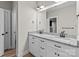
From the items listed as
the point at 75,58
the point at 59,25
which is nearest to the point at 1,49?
the point at 59,25

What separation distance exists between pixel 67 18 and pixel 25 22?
1.88 m

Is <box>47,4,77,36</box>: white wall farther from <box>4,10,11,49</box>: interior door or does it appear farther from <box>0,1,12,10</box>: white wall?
<box>0,1,12,10</box>: white wall

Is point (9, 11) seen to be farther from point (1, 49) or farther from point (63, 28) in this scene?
point (63, 28)

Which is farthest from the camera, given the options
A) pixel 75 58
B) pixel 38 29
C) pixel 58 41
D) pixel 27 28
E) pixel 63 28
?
pixel 38 29

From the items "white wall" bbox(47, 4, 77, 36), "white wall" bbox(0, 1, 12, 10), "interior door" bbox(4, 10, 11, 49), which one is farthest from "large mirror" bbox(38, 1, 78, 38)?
"white wall" bbox(0, 1, 12, 10)

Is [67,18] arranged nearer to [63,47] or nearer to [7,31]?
[63,47]

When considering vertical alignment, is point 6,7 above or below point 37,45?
above

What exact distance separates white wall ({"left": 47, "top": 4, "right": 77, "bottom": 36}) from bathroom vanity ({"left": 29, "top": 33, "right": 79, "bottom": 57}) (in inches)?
17.7

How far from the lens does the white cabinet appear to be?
1.98 m

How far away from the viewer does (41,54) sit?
123 inches

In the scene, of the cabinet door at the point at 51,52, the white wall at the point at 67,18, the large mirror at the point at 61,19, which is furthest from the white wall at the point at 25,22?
the cabinet door at the point at 51,52

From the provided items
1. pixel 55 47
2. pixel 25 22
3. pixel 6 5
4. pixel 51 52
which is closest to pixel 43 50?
pixel 51 52

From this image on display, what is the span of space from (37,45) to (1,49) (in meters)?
1.58

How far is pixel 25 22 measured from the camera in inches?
162
